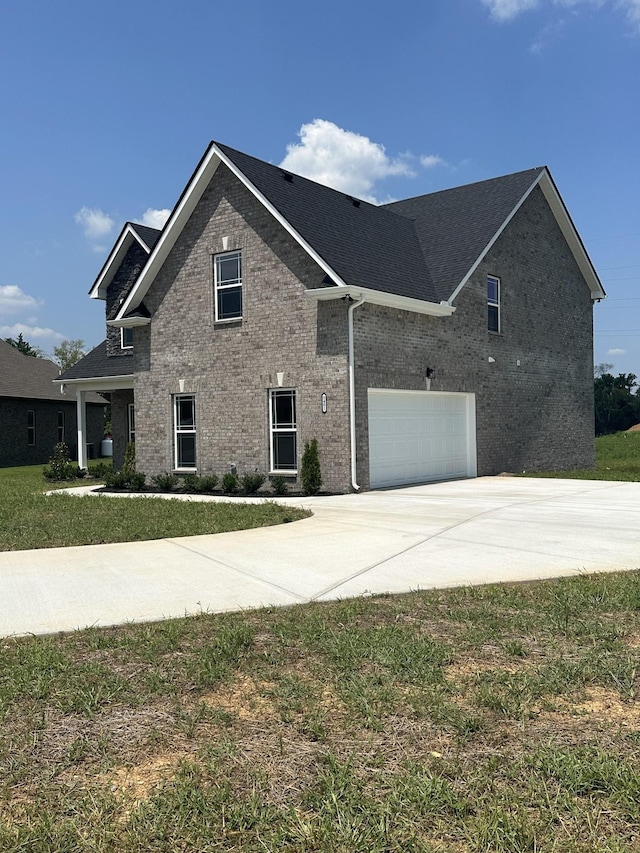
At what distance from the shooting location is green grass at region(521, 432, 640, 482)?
20.1 m

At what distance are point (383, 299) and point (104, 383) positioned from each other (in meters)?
11.4

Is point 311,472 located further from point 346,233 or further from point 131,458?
point 131,458

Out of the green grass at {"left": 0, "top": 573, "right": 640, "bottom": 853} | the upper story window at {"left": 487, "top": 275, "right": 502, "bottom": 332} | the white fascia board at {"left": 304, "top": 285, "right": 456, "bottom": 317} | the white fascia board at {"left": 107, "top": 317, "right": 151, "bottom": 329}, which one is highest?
the upper story window at {"left": 487, "top": 275, "right": 502, "bottom": 332}

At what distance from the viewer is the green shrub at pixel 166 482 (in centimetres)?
1873

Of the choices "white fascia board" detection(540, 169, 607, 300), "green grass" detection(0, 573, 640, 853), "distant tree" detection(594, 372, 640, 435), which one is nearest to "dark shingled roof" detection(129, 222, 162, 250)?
"white fascia board" detection(540, 169, 607, 300)

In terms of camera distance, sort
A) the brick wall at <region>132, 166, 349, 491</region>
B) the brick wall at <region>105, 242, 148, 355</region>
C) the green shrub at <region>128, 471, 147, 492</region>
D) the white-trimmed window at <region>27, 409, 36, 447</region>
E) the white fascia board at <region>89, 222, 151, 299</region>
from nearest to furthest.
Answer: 1. the brick wall at <region>132, 166, 349, 491</region>
2. the green shrub at <region>128, 471, 147, 492</region>
3. the white fascia board at <region>89, 222, 151, 299</region>
4. the brick wall at <region>105, 242, 148, 355</region>
5. the white-trimmed window at <region>27, 409, 36, 447</region>

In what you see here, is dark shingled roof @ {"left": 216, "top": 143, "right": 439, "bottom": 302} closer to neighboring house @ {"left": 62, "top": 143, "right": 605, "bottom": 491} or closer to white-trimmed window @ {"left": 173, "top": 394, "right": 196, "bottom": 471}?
neighboring house @ {"left": 62, "top": 143, "right": 605, "bottom": 491}

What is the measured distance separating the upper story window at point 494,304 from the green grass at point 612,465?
Answer: 4637mm

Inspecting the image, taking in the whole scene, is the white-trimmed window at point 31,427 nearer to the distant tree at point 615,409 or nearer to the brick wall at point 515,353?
the brick wall at point 515,353

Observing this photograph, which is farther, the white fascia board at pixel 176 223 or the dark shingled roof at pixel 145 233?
the dark shingled roof at pixel 145 233

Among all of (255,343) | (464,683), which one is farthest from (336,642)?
(255,343)

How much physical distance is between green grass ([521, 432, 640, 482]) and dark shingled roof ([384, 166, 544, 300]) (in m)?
6.50

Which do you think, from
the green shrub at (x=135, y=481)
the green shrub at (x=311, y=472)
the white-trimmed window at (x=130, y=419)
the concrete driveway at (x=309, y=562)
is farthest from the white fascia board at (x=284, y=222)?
the white-trimmed window at (x=130, y=419)

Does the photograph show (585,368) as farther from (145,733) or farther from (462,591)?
(145,733)
